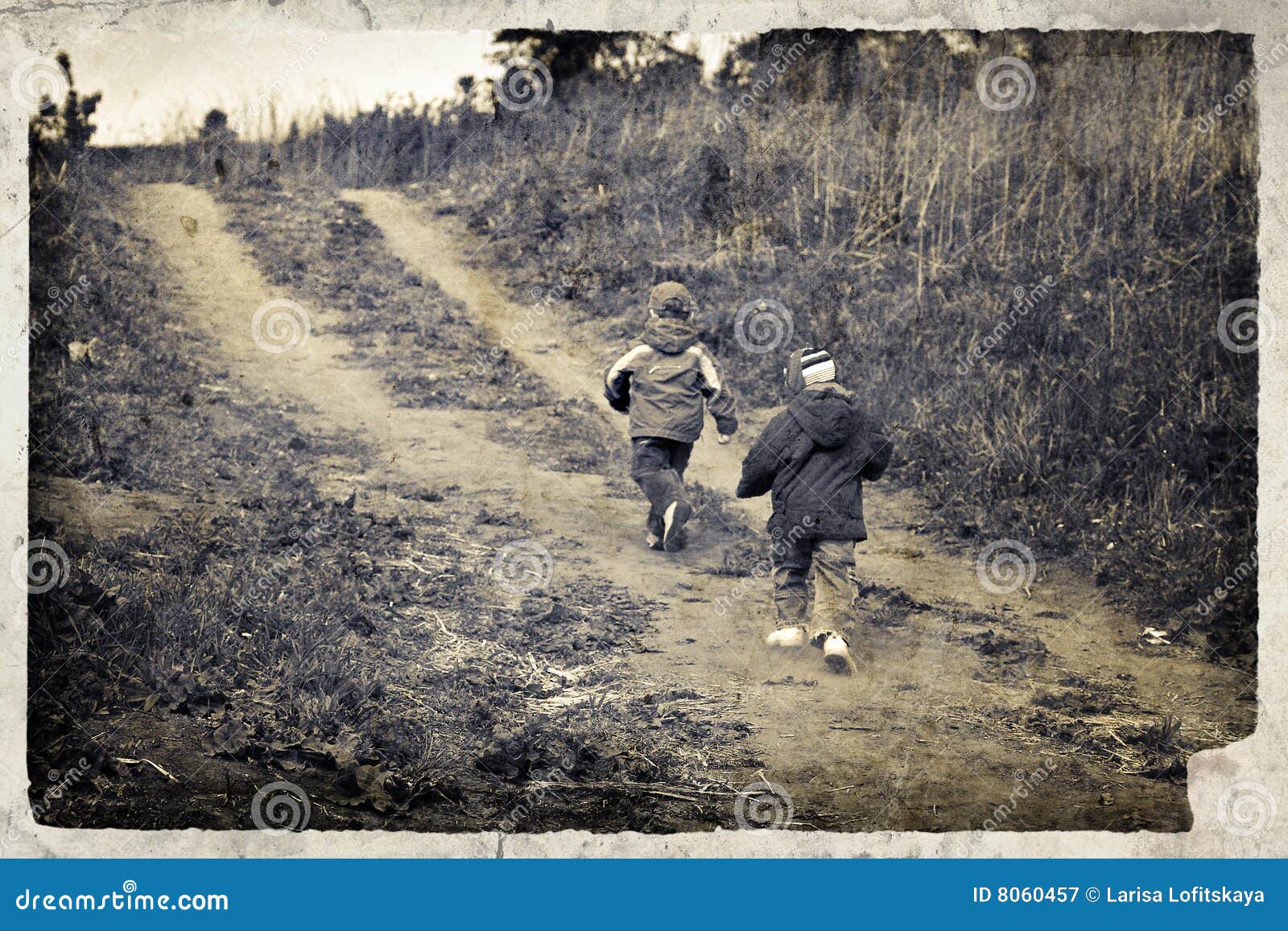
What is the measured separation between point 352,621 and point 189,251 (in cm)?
239

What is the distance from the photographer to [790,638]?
7133 millimetres

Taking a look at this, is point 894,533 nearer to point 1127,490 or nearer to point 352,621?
point 1127,490

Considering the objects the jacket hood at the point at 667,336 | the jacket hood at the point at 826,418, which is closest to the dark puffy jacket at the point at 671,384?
the jacket hood at the point at 667,336

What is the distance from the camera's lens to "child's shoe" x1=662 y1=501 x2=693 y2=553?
7562 millimetres

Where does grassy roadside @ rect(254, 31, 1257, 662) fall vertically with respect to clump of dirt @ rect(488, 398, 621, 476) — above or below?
above

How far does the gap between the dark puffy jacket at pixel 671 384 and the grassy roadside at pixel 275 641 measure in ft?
3.28

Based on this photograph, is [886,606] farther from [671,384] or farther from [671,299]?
[671,299]

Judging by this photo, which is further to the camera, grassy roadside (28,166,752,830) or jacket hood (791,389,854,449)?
grassy roadside (28,166,752,830)

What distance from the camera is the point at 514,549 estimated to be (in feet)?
24.7

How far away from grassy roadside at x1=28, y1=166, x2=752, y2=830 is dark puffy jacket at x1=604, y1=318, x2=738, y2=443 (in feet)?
3.28

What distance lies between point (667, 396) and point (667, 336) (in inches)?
13.5

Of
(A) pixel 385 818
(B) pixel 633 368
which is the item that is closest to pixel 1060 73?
(B) pixel 633 368

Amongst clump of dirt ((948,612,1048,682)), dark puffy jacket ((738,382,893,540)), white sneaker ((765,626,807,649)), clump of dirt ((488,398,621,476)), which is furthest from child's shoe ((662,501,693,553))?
clump of dirt ((948,612,1048,682))

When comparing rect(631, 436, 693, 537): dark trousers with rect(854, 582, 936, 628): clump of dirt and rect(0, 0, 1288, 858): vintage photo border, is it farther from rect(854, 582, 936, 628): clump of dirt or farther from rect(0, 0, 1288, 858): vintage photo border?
rect(0, 0, 1288, 858): vintage photo border
